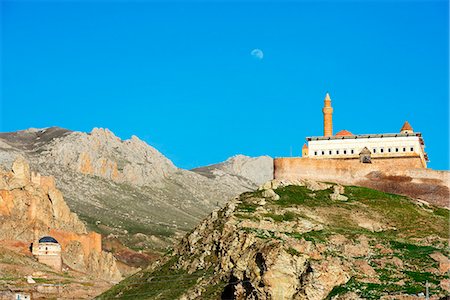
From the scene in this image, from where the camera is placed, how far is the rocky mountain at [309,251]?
2980 inches

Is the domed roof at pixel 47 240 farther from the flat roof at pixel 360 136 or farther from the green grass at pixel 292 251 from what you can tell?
the green grass at pixel 292 251

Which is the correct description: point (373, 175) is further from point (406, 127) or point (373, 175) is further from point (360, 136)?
point (406, 127)

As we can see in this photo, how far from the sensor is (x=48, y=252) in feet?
584

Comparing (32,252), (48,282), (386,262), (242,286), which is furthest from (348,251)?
(32,252)

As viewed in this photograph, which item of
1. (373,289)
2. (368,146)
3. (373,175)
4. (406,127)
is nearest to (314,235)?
(373,289)

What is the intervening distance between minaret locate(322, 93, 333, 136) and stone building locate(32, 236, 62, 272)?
72.2m

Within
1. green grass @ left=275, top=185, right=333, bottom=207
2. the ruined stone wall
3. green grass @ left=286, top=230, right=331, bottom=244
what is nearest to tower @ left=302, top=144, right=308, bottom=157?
green grass @ left=275, top=185, right=333, bottom=207

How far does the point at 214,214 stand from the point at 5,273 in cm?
7843

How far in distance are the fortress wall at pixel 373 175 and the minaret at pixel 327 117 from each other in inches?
405

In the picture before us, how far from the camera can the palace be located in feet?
376

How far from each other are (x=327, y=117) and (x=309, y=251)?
43.0 m

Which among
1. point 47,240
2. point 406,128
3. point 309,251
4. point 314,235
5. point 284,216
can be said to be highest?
point 406,128

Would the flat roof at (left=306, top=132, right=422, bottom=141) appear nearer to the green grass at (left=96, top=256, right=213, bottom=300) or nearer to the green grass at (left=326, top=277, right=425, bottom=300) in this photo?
the green grass at (left=96, top=256, right=213, bottom=300)

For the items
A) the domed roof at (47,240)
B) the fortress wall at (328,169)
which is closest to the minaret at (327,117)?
the fortress wall at (328,169)
